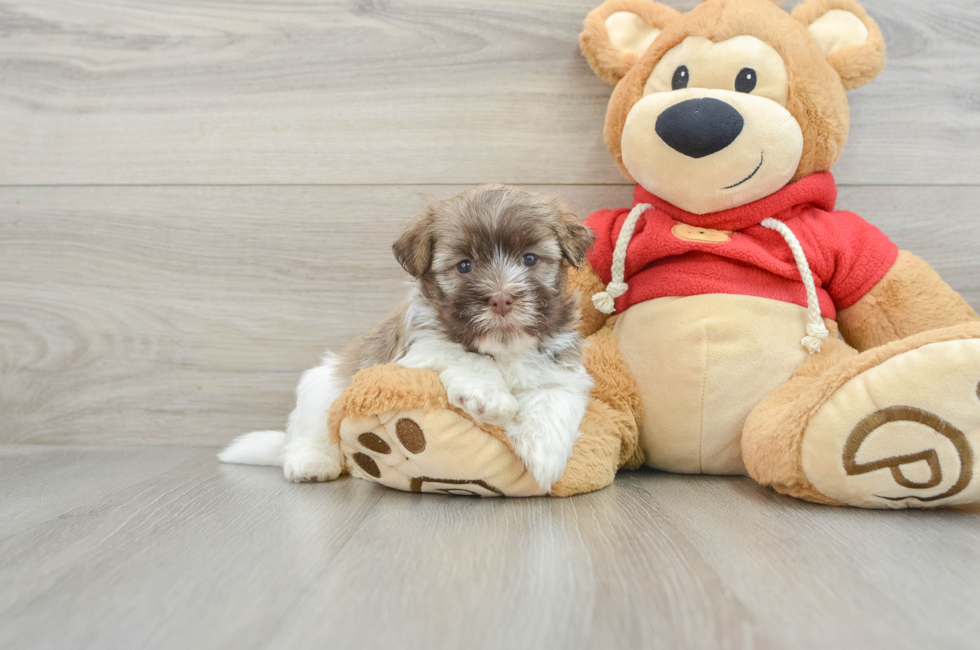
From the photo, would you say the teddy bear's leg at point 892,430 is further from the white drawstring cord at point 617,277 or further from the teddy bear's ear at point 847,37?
the teddy bear's ear at point 847,37

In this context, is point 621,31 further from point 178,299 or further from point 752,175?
point 178,299

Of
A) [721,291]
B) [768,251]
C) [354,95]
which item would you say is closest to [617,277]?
[721,291]

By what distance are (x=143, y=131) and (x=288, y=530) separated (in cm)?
160

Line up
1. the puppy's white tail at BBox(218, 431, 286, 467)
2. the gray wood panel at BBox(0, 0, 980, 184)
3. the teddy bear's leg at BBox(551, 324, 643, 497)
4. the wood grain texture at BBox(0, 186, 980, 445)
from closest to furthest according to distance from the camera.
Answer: the teddy bear's leg at BBox(551, 324, 643, 497)
the puppy's white tail at BBox(218, 431, 286, 467)
the gray wood panel at BBox(0, 0, 980, 184)
the wood grain texture at BBox(0, 186, 980, 445)

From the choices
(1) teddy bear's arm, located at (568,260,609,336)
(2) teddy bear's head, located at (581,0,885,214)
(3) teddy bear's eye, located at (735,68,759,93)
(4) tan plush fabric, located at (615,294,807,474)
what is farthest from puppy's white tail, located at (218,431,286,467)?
(3) teddy bear's eye, located at (735,68,759,93)

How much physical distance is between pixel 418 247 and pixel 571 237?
36 centimetres

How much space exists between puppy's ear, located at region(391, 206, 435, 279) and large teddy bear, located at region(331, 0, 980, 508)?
25 centimetres

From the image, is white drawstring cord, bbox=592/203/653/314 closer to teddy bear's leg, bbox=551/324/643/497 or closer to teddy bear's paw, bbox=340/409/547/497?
teddy bear's leg, bbox=551/324/643/497

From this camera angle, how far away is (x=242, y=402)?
227cm

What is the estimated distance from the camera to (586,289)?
187 centimetres

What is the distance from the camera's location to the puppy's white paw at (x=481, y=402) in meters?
1.41

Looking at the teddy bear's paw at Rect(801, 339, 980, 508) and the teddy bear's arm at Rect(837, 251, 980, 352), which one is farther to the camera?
the teddy bear's arm at Rect(837, 251, 980, 352)

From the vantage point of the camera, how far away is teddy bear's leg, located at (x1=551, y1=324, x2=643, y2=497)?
1.56 meters

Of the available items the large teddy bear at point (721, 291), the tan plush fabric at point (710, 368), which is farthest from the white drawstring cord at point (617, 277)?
the tan plush fabric at point (710, 368)
